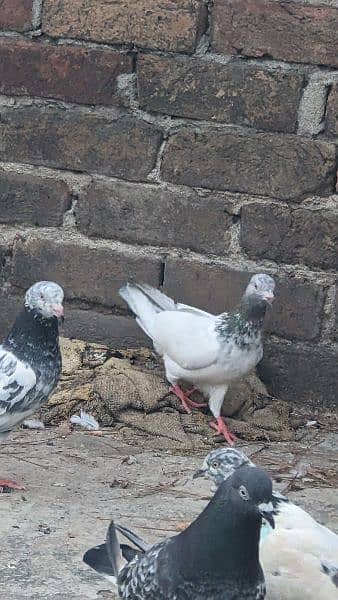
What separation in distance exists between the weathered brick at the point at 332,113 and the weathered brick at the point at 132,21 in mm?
562

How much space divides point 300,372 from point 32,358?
4.13ft

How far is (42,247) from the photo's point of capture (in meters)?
4.95

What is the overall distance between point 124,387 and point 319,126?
1.23 metres

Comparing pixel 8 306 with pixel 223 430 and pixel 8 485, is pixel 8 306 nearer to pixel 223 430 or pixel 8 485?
pixel 223 430

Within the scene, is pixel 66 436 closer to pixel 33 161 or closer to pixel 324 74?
pixel 33 161

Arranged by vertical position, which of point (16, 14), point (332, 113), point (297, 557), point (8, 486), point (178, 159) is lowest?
point (8, 486)

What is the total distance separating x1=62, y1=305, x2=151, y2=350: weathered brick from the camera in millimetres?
4965

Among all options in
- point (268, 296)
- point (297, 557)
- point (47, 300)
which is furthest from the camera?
point (268, 296)

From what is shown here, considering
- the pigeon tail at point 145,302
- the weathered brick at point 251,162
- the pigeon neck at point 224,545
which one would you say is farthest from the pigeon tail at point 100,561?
the weathered brick at point 251,162

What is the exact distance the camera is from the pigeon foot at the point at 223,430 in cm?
450

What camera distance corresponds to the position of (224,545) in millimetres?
2682

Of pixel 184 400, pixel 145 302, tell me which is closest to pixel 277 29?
pixel 145 302

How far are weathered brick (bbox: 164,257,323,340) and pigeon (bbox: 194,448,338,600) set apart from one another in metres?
1.67

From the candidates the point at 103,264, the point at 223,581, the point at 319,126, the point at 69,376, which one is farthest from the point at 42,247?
the point at 223,581
